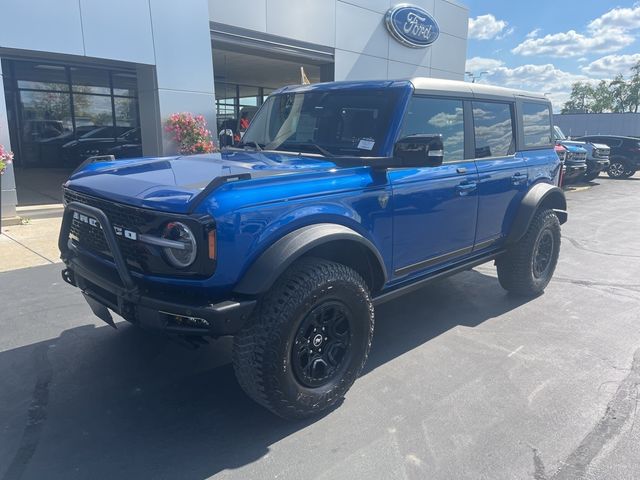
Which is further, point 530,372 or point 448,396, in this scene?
point 530,372

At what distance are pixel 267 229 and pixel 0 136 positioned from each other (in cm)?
747

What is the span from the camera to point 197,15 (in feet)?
→ 32.9

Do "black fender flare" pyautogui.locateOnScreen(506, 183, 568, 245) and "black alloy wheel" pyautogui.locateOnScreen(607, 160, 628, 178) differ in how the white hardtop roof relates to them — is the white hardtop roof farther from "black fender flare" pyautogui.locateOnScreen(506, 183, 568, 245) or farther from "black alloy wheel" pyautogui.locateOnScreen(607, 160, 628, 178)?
"black alloy wheel" pyautogui.locateOnScreen(607, 160, 628, 178)

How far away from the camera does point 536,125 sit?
197 inches

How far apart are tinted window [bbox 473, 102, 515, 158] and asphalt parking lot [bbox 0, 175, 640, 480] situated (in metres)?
1.51

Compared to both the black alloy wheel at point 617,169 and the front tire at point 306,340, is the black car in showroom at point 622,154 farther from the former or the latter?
the front tire at point 306,340

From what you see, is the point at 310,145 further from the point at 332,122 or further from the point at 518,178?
the point at 518,178

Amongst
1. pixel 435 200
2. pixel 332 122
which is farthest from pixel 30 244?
pixel 435 200

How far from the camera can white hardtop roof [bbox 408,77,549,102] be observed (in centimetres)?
366

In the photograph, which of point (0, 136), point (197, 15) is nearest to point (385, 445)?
point (0, 136)

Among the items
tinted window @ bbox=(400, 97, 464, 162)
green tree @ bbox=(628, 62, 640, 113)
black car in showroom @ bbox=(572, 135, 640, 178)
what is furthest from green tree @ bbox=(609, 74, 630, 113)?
tinted window @ bbox=(400, 97, 464, 162)

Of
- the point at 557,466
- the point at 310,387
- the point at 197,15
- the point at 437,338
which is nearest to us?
the point at 557,466

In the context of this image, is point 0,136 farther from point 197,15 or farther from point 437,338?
point 437,338

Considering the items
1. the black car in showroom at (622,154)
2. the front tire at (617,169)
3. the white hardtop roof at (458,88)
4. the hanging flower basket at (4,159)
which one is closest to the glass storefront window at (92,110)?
the hanging flower basket at (4,159)
